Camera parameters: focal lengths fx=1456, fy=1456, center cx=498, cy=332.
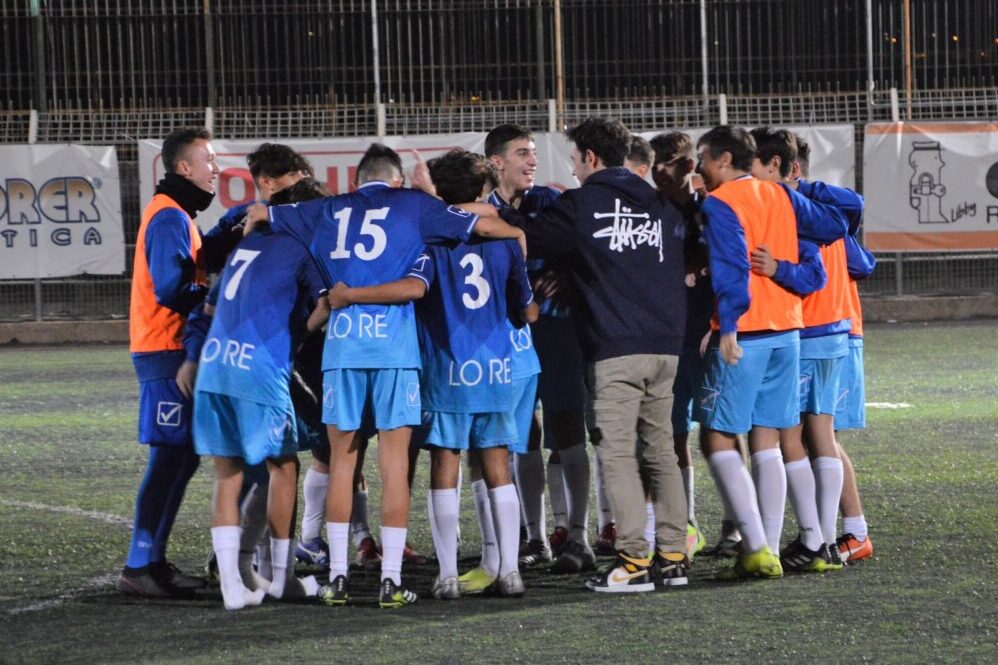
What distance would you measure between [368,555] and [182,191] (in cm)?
186

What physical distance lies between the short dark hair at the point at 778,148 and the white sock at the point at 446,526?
2.09 metres

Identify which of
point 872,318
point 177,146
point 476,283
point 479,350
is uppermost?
point 177,146

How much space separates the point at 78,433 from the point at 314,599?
524 centimetres

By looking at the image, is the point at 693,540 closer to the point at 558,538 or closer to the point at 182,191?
the point at 558,538

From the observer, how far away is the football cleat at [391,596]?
18.9ft

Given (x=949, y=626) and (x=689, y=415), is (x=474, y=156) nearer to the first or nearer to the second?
(x=689, y=415)

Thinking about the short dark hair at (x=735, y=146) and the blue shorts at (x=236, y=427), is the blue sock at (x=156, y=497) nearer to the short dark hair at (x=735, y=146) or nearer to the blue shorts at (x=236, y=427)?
the blue shorts at (x=236, y=427)

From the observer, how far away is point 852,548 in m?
6.48

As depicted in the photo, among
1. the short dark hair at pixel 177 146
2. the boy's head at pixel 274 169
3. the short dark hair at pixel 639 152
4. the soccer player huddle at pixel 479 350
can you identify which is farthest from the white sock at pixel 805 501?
the short dark hair at pixel 177 146

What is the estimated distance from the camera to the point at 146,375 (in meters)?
A: 6.21

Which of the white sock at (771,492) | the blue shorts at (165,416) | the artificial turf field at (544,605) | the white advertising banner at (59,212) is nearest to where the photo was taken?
the artificial turf field at (544,605)

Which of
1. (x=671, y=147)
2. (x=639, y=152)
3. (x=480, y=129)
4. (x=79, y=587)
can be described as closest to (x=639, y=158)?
(x=639, y=152)

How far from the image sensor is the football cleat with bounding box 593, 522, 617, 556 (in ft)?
23.0

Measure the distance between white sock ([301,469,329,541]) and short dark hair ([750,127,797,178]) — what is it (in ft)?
8.10
